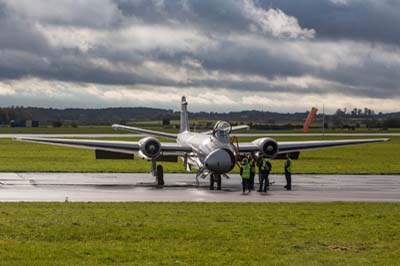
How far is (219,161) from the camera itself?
30.9 meters

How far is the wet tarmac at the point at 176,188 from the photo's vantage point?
91.1ft

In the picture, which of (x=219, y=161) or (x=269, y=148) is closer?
(x=219, y=161)

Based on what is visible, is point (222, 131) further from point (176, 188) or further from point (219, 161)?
point (176, 188)

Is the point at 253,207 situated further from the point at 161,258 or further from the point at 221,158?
the point at 161,258

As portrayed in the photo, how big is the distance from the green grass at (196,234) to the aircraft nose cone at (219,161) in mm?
6516

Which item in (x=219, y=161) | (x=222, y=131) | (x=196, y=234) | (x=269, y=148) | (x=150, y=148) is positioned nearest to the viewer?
(x=196, y=234)

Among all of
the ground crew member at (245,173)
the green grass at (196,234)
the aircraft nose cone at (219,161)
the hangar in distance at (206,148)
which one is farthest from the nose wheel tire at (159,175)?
the green grass at (196,234)

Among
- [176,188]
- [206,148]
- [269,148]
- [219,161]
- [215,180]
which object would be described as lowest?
[176,188]

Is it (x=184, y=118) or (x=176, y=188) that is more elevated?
(x=184, y=118)

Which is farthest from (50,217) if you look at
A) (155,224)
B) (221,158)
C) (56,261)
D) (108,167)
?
(108,167)

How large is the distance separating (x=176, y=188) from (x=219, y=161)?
3.16 meters

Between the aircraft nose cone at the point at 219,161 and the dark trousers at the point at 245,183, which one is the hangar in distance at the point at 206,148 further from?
the dark trousers at the point at 245,183

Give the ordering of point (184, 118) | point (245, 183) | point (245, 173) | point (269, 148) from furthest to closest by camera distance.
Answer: point (184, 118) < point (269, 148) < point (245, 183) < point (245, 173)

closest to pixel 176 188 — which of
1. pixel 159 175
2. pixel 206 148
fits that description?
pixel 159 175
